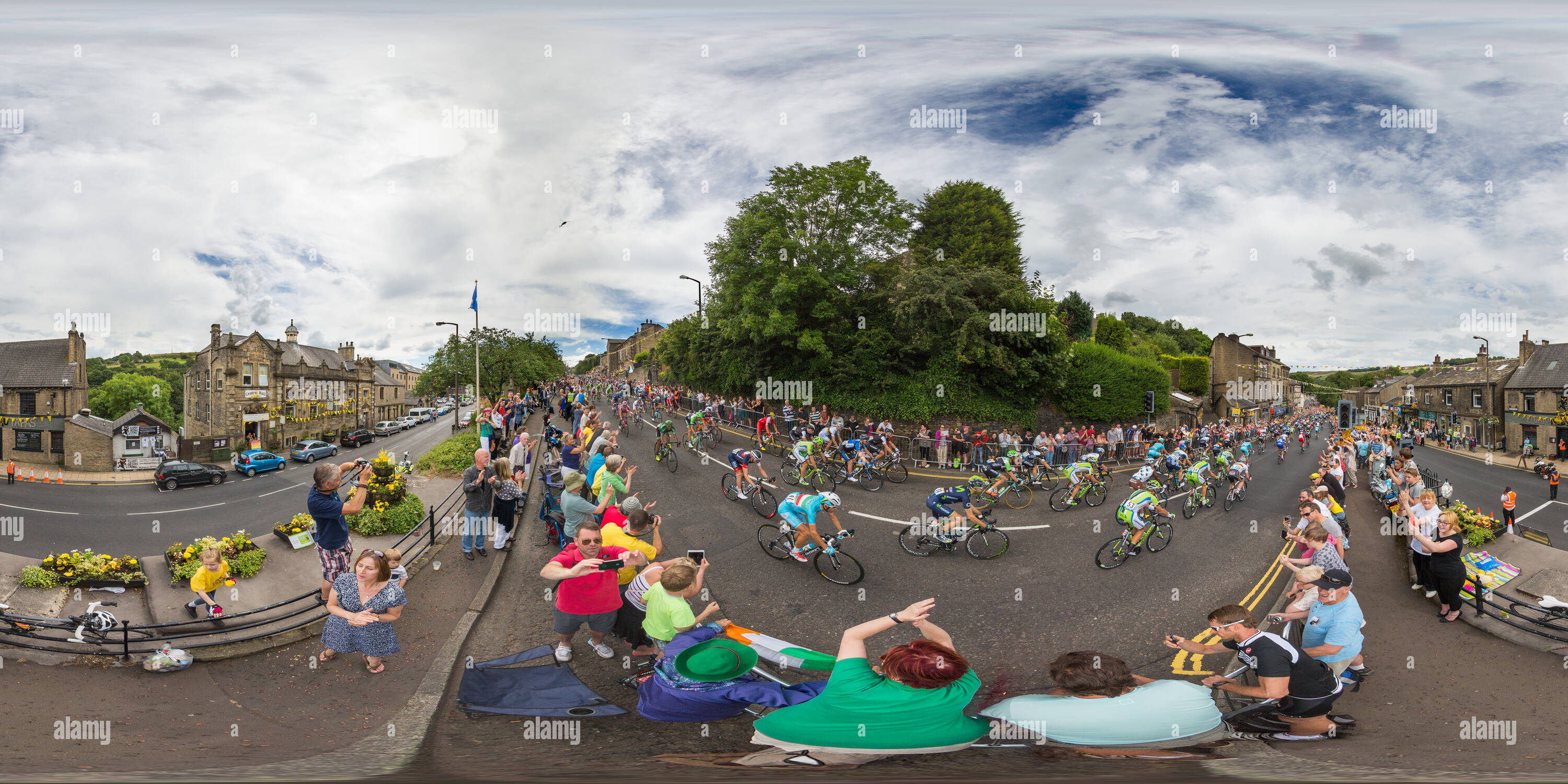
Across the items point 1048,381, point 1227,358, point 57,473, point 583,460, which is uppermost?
point 1227,358

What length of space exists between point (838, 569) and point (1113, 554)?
4.56 m

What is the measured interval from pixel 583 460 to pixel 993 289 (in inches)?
740

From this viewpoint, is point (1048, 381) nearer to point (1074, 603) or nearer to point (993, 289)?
point (993, 289)

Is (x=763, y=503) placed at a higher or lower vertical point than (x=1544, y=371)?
lower

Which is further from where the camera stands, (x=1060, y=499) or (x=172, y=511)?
(x=172, y=511)

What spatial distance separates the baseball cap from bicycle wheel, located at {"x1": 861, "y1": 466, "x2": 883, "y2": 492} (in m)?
9.33

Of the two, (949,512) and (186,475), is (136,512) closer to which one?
(186,475)

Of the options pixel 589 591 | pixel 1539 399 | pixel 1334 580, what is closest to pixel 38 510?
pixel 589 591

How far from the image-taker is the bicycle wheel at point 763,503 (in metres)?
10.5

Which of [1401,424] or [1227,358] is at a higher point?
[1227,358]

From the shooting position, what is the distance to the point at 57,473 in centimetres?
2266

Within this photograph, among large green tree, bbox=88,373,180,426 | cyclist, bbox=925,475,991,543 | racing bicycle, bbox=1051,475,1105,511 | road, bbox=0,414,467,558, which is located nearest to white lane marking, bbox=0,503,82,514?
Result: road, bbox=0,414,467,558

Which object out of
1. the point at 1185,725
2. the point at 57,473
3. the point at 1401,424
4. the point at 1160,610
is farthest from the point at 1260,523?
the point at 1401,424

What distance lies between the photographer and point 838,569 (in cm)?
752
